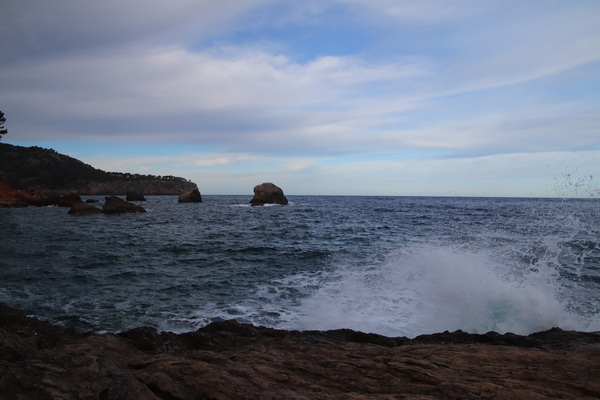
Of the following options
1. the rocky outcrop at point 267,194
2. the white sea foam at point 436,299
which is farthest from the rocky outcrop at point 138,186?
the white sea foam at point 436,299

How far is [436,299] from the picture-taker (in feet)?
32.5

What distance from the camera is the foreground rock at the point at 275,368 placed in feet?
10.00

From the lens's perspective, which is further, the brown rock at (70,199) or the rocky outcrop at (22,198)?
the rocky outcrop at (22,198)

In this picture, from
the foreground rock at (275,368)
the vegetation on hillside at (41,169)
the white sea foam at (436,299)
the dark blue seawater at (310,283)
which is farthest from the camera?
the vegetation on hillside at (41,169)

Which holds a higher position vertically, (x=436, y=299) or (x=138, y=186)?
(x=138, y=186)

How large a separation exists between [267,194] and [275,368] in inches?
2394

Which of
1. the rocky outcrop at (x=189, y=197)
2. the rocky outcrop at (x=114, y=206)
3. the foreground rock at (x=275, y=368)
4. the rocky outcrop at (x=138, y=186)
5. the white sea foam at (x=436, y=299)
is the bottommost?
the white sea foam at (x=436, y=299)

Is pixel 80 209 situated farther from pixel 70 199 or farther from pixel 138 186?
pixel 138 186

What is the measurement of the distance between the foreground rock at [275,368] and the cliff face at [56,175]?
99153 millimetres

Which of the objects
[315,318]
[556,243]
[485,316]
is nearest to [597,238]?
[556,243]

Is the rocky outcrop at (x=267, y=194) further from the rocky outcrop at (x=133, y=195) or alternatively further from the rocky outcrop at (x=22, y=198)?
the rocky outcrop at (x=22, y=198)

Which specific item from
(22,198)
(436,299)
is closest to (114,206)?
(22,198)

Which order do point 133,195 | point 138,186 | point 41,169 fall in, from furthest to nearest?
point 138,186 → point 41,169 → point 133,195

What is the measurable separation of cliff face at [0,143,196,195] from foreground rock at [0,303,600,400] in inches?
3904
